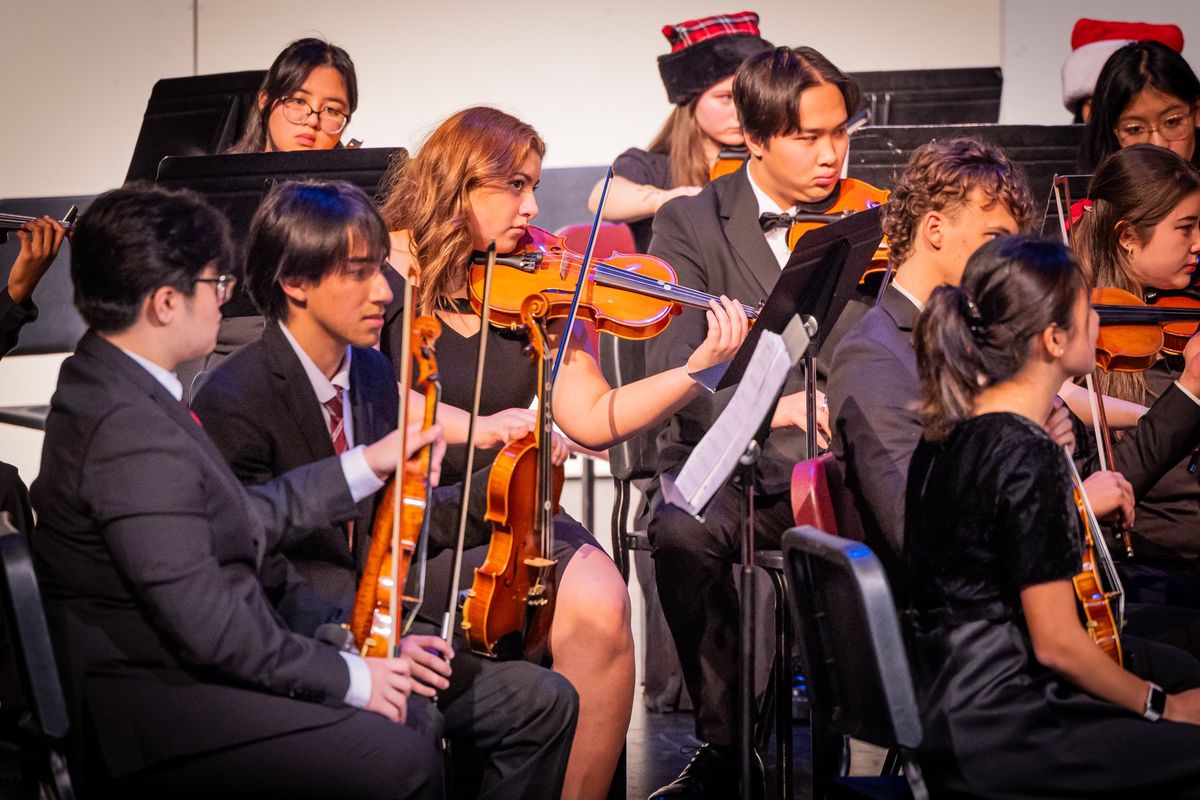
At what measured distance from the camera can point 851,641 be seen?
1878 mm

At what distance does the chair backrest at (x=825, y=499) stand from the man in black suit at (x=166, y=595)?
0.74 metres

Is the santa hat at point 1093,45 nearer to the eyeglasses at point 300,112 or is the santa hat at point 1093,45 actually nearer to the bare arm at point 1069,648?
the eyeglasses at point 300,112

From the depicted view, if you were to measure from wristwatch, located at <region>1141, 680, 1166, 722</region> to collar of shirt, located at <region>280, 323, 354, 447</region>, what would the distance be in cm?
130

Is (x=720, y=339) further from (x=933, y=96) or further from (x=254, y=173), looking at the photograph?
(x=933, y=96)

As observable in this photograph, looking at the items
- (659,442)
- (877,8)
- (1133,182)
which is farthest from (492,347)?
(877,8)

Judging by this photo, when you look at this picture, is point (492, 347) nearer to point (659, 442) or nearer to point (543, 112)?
point (659, 442)

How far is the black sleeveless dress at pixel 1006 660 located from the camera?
5.91ft

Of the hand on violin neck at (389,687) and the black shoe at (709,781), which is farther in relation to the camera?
the black shoe at (709,781)

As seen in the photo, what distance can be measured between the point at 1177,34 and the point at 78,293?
3.77m

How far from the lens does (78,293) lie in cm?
187

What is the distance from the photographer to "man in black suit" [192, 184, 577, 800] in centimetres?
217

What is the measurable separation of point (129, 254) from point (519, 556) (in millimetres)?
797

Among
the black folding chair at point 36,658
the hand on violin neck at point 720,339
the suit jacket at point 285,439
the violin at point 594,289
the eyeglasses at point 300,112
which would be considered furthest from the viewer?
the eyeglasses at point 300,112

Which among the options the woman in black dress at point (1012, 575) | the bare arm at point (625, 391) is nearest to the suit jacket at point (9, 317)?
the bare arm at point (625, 391)
